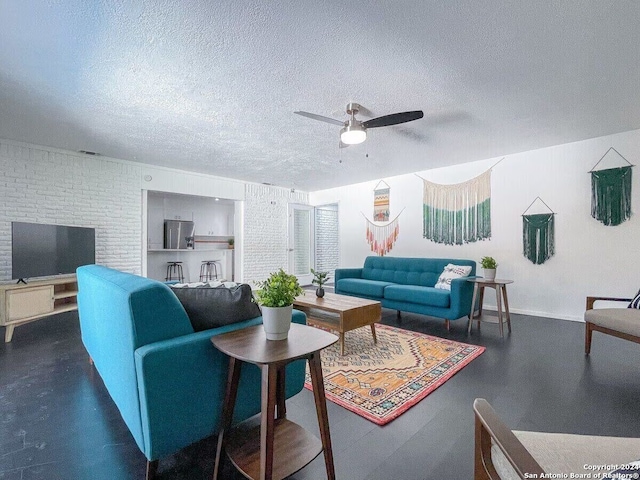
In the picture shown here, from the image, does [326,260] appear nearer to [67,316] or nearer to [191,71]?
[67,316]

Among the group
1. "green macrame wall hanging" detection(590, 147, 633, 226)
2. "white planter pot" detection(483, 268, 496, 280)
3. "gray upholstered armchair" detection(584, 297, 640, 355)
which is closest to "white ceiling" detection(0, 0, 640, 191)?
"green macrame wall hanging" detection(590, 147, 633, 226)

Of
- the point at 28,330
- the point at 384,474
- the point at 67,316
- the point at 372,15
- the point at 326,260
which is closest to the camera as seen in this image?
the point at 384,474

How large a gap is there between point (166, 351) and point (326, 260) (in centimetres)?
665

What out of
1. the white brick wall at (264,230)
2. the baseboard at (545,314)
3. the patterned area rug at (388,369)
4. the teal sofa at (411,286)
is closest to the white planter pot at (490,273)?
the teal sofa at (411,286)

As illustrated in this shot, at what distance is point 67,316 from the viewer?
4.57 meters

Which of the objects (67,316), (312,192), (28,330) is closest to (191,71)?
(28,330)

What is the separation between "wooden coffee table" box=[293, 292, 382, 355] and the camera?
9.69 feet

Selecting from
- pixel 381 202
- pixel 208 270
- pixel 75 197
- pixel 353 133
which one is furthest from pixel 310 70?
pixel 208 270

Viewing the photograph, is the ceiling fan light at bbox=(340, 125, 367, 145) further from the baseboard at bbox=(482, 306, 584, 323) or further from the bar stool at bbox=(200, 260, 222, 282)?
the bar stool at bbox=(200, 260, 222, 282)

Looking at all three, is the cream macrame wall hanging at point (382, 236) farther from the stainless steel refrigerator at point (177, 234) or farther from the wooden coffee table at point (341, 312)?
the stainless steel refrigerator at point (177, 234)

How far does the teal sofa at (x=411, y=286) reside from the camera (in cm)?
371

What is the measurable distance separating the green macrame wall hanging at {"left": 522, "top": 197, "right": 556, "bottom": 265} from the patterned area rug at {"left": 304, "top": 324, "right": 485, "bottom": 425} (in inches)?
87.6

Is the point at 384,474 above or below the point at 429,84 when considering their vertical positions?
below

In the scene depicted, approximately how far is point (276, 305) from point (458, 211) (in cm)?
475
